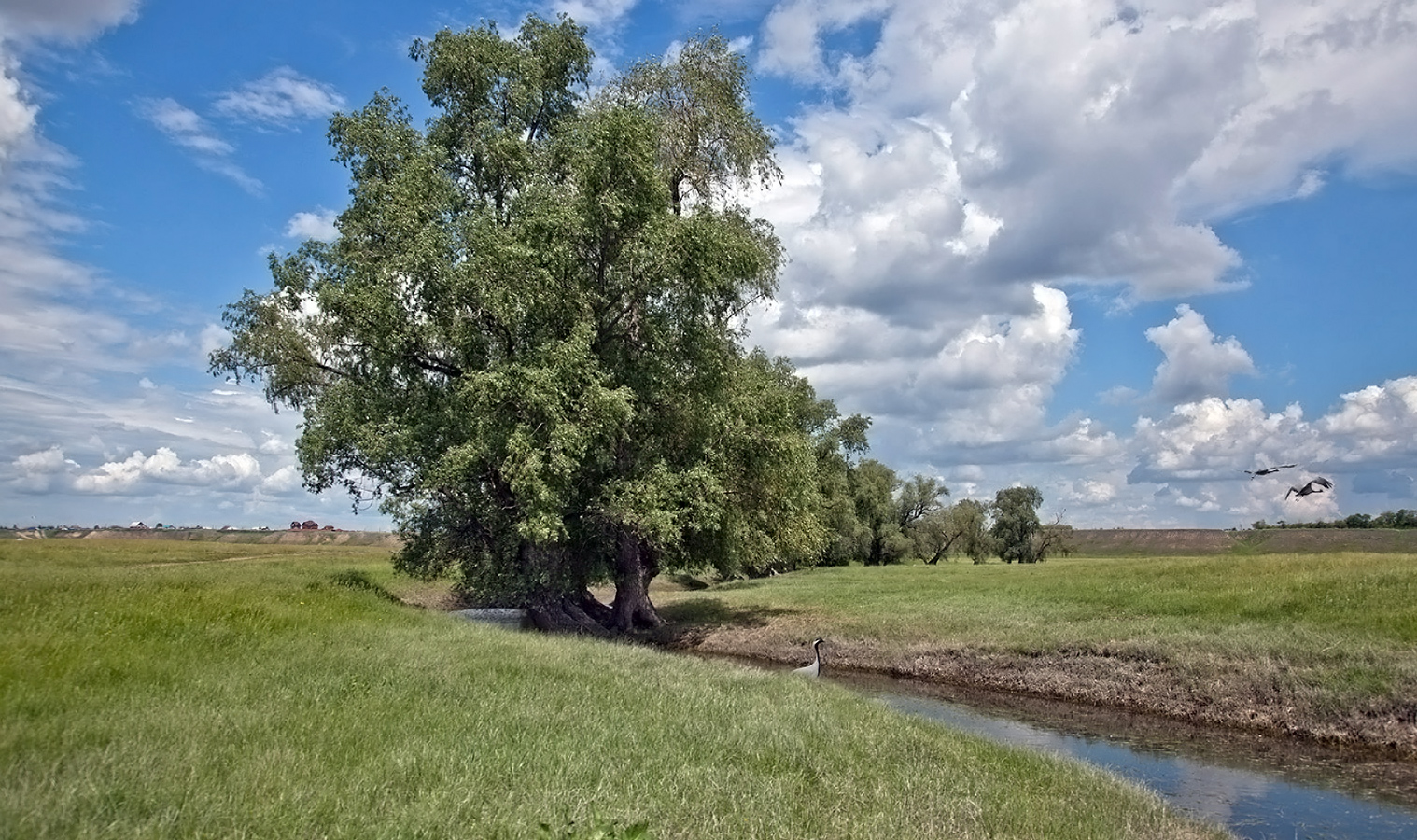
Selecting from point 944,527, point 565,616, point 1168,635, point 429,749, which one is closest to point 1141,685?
point 1168,635

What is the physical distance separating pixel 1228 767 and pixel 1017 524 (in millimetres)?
77392

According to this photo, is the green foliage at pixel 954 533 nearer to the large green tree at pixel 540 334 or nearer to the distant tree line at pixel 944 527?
the distant tree line at pixel 944 527

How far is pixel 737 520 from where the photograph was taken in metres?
29.3

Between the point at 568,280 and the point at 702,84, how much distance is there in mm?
10499

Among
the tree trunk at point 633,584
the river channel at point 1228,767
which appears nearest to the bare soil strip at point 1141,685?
the river channel at point 1228,767

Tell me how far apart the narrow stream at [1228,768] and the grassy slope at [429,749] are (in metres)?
2.92

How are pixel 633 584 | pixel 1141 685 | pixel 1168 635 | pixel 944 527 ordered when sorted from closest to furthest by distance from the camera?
pixel 1141 685, pixel 1168 635, pixel 633 584, pixel 944 527

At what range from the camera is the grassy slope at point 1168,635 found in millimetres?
18250

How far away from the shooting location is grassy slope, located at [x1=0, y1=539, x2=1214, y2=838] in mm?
7008

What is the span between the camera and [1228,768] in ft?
50.7

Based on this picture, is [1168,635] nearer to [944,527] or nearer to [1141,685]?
[1141,685]

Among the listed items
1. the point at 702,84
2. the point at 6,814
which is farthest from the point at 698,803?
the point at 702,84

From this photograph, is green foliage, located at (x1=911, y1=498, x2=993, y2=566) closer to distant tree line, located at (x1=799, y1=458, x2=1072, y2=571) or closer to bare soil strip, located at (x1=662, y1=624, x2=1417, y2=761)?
distant tree line, located at (x1=799, y1=458, x2=1072, y2=571)

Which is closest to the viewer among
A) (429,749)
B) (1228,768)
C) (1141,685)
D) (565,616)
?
(429,749)
